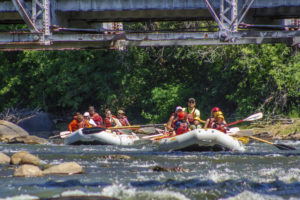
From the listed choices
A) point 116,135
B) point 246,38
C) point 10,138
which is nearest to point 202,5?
point 246,38

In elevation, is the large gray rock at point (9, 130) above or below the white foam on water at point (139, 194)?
above

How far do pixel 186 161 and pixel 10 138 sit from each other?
11339 millimetres

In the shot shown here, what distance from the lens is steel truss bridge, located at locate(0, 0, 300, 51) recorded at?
1333cm

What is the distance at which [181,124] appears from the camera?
16.3m

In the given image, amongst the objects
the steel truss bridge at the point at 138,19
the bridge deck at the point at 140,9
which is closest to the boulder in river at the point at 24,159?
the steel truss bridge at the point at 138,19

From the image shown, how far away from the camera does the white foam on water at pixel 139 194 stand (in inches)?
324

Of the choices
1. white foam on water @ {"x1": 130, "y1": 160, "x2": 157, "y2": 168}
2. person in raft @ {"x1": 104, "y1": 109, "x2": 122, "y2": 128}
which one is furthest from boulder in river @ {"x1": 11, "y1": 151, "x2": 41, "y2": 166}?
person in raft @ {"x1": 104, "y1": 109, "x2": 122, "y2": 128}

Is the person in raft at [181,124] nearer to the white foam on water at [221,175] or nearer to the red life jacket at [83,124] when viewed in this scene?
the white foam on water at [221,175]

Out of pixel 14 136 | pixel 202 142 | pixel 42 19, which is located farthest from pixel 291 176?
pixel 14 136

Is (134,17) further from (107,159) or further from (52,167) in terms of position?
(52,167)

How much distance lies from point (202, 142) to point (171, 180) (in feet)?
17.3

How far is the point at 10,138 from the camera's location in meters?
22.4

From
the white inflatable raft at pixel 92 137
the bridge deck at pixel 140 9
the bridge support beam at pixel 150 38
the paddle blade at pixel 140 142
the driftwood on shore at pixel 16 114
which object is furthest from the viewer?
the driftwood on shore at pixel 16 114

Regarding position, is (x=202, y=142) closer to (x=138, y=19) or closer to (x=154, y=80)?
(x=138, y=19)
